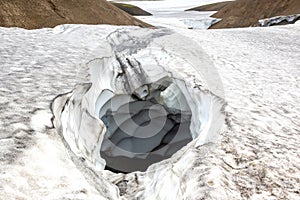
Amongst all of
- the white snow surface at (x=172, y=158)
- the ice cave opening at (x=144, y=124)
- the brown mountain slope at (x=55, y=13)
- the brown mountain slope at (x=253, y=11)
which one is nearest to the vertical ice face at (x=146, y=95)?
the ice cave opening at (x=144, y=124)

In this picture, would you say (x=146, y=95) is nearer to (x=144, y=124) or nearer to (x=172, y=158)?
(x=144, y=124)

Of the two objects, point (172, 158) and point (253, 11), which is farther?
point (253, 11)

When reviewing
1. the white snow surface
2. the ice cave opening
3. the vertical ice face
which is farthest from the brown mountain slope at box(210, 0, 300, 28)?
the white snow surface

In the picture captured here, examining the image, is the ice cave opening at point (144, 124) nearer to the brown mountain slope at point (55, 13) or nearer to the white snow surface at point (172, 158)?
the white snow surface at point (172, 158)

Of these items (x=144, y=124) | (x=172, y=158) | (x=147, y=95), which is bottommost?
(x=144, y=124)

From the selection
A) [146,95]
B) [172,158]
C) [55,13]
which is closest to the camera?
[172,158]

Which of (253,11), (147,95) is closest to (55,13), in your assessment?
(147,95)

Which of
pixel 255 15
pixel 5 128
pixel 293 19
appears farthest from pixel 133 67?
pixel 255 15
